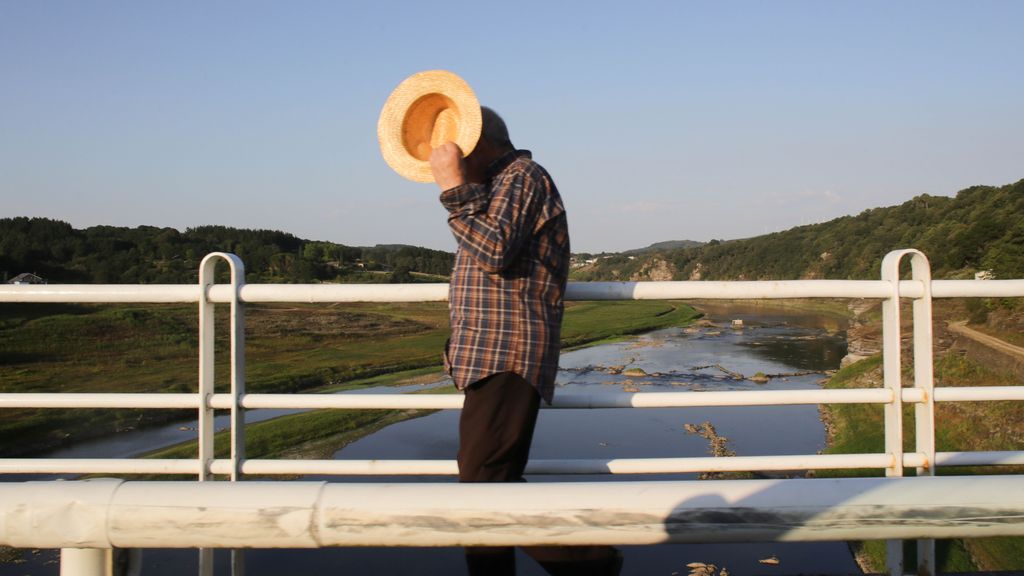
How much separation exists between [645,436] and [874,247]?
71.3 metres

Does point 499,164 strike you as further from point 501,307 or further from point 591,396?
point 591,396

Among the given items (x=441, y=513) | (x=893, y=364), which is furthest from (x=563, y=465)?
(x=441, y=513)

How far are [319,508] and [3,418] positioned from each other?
3459cm

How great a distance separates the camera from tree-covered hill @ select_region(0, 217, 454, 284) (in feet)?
202

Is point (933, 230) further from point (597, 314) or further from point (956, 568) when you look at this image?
point (956, 568)

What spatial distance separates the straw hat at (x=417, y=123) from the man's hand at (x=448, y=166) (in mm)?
171

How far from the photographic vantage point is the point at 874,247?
3450 inches

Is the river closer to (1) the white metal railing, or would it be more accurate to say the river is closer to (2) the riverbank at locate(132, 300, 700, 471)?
(2) the riverbank at locate(132, 300, 700, 471)

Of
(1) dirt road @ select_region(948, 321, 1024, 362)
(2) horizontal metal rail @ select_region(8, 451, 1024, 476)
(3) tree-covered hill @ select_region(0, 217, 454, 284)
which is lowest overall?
(1) dirt road @ select_region(948, 321, 1024, 362)

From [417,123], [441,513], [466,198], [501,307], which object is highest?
[417,123]

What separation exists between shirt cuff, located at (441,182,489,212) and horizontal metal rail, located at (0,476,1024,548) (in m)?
1.39

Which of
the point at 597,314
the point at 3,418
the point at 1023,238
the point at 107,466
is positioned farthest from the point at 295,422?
the point at 597,314

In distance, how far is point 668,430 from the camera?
2928 centimetres

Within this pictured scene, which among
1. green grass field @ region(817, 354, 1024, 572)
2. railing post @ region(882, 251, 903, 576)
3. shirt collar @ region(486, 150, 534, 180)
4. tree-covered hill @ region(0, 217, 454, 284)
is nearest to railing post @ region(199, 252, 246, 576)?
shirt collar @ region(486, 150, 534, 180)
